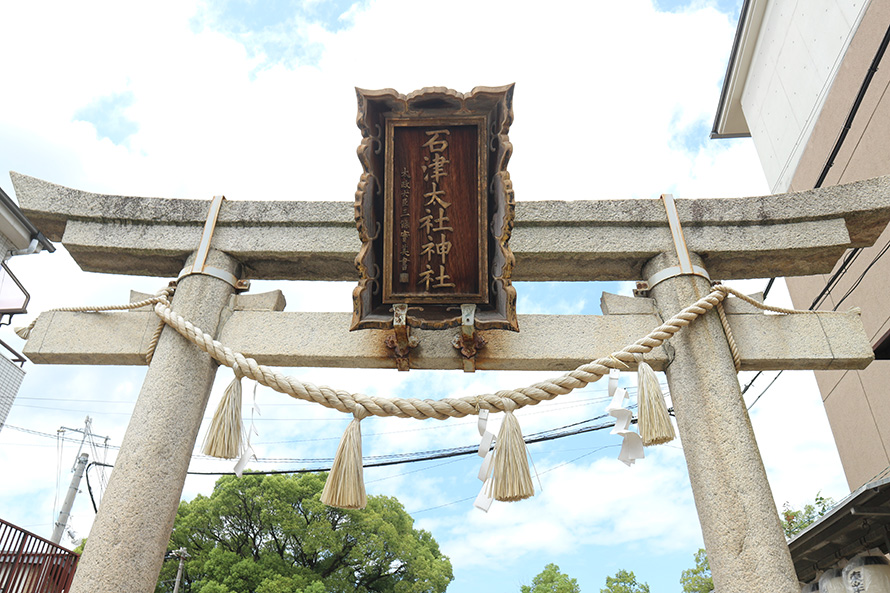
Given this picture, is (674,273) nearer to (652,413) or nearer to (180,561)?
(652,413)

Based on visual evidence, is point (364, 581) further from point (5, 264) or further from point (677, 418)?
point (677, 418)

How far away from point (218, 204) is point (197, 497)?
47.2 feet

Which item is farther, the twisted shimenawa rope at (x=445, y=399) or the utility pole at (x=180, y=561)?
the utility pole at (x=180, y=561)

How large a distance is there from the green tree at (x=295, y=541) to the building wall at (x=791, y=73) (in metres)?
12.2

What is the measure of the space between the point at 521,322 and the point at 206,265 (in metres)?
2.14

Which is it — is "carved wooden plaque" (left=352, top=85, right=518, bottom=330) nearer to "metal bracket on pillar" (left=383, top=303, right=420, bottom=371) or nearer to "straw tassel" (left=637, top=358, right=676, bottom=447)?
"metal bracket on pillar" (left=383, top=303, right=420, bottom=371)

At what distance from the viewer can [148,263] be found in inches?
156

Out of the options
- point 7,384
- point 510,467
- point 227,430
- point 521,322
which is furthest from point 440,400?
point 7,384

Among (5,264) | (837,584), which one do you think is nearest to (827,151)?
(837,584)

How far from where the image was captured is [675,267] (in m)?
3.65

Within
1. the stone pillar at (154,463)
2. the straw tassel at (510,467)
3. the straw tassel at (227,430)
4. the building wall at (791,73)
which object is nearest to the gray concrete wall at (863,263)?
the building wall at (791,73)

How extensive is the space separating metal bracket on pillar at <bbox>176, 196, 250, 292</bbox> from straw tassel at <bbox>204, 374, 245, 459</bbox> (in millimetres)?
953

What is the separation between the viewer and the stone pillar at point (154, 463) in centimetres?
284

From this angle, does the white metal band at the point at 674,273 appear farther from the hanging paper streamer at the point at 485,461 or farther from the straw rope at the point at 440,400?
the hanging paper streamer at the point at 485,461
